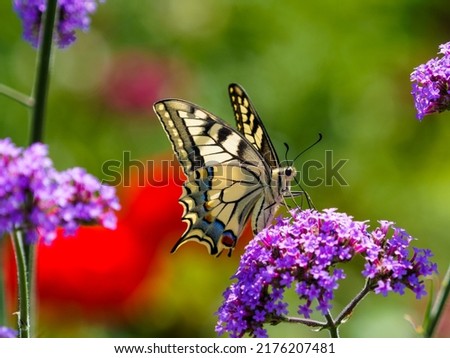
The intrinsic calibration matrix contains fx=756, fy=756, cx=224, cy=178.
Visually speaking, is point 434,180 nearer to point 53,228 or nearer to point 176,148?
point 176,148

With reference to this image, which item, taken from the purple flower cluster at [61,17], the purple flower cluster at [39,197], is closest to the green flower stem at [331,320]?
the purple flower cluster at [39,197]

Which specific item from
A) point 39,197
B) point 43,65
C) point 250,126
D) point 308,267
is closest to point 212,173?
point 250,126

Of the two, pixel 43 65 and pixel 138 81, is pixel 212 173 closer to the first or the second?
pixel 43 65


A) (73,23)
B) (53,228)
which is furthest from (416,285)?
(73,23)

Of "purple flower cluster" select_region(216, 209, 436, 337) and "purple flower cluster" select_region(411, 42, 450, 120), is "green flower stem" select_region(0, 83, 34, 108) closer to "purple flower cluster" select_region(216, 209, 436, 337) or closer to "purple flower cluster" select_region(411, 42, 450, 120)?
"purple flower cluster" select_region(216, 209, 436, 337)

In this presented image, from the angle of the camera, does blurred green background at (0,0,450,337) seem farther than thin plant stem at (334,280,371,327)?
Yes

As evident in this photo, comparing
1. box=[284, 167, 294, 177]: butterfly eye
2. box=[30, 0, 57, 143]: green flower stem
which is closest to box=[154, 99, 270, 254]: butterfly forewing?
box=[284, 167, 294, 177]: butterfly eye
